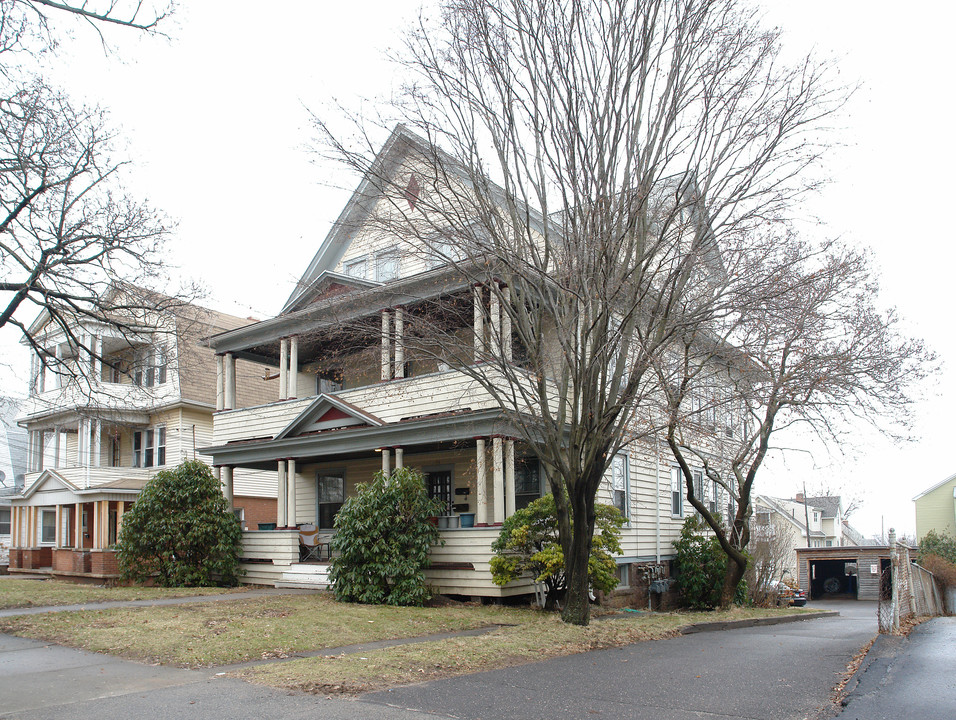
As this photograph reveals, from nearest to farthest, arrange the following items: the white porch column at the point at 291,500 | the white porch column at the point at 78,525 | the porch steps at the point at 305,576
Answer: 1. the porch steps at the point at 305,576
2. the white porch column at the point at 291,500
3. the white porch column at the point at 78,525

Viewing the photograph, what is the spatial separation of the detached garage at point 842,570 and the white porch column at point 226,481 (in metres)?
32.8

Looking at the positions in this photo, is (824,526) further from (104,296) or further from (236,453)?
(104,296)

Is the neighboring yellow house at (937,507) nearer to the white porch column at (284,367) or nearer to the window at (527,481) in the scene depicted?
the window at (527,481)

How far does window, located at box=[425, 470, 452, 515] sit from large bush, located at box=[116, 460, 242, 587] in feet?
17.0

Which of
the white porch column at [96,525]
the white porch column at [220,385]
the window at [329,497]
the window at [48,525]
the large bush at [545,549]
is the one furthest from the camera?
the window at [48,525]

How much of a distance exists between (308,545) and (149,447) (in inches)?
555

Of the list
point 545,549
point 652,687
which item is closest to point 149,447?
point 545,549

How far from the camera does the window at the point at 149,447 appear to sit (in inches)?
1257

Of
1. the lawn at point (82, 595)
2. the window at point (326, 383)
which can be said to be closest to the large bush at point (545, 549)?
the lawn at point (82, 595)

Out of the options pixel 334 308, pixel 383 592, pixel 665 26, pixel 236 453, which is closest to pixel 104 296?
pixel 334 308

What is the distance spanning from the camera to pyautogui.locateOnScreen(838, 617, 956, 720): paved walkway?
7.22 m

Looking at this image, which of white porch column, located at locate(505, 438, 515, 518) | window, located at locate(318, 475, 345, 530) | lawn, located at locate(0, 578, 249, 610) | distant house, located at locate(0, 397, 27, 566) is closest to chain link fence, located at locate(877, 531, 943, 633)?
white porch column, located at locate(505, 438, 515, 518)

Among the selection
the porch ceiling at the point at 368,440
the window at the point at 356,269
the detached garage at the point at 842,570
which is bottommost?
the detached garage at the point at 842,570

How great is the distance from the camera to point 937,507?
5281cm
